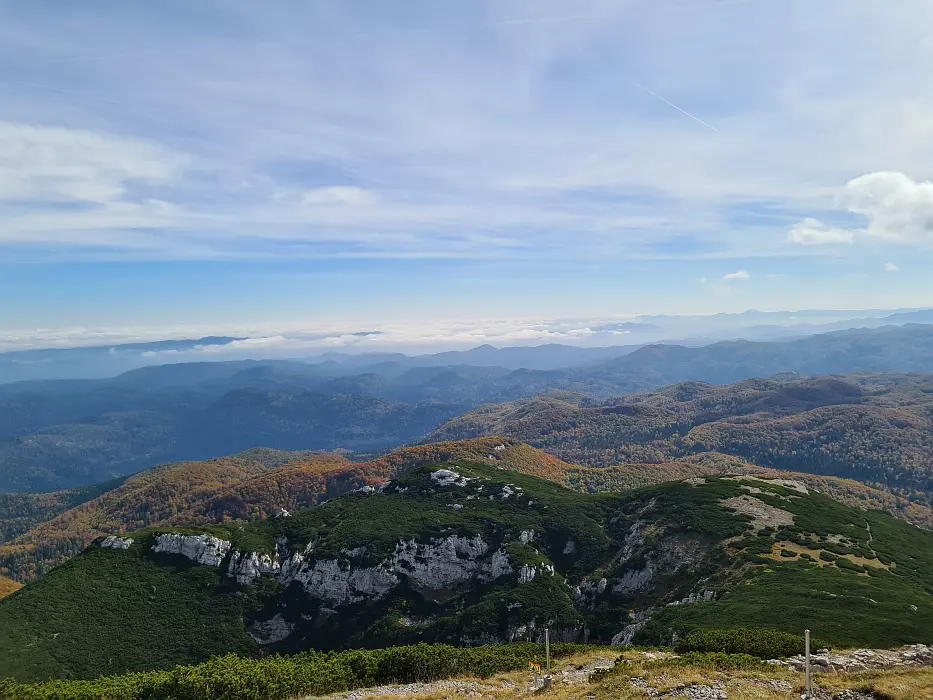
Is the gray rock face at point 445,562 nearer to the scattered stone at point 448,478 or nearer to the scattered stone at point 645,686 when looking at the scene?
the scattered stone at point 448,478

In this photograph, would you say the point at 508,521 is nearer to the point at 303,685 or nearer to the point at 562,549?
the point at 562,549

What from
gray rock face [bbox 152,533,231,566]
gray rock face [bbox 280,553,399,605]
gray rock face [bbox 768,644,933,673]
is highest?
gray rock face [bbox 768,644,933,673]

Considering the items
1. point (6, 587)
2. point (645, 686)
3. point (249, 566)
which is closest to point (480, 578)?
point (249, 566)

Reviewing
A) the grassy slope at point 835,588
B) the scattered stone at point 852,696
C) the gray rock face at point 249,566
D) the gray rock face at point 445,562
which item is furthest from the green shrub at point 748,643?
the gray rock face at point 249,566

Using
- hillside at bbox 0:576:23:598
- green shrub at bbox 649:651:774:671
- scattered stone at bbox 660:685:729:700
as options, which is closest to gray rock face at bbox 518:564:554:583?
green shrub at bbox 649:651:774:671

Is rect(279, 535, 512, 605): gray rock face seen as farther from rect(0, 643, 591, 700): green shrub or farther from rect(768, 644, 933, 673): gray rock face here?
rect(768, 644, 933, 673): gray rock face

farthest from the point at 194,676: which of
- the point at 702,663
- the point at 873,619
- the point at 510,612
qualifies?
the point at 873,619

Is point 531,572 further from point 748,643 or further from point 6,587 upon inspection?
point 6,587
